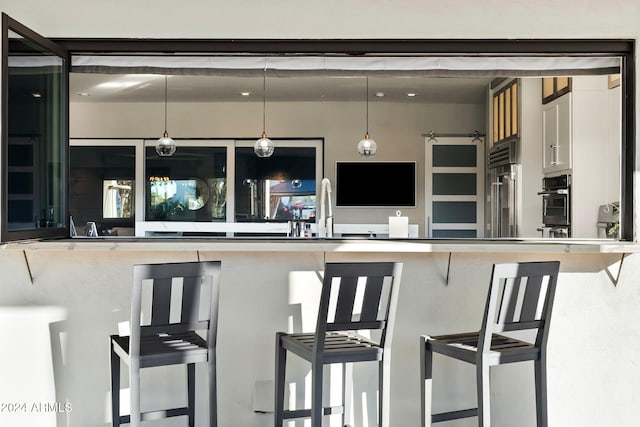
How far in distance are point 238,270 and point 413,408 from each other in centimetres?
115

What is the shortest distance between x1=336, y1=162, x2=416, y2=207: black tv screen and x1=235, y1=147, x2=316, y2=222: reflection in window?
15.0 inches

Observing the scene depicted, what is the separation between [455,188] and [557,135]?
2.75 metres

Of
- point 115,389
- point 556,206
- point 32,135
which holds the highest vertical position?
point 32,135

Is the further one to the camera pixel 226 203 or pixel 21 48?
pixel 226 203

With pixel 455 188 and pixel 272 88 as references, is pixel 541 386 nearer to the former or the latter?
pixel 272 88

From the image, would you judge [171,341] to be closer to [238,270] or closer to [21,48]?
[238,270]

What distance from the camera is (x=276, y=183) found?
8.71 m

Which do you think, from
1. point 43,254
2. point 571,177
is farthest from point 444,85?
point 43,254

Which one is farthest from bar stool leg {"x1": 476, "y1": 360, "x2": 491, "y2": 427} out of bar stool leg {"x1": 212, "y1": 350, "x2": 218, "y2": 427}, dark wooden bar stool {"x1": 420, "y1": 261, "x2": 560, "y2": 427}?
bar stool leg {"x1": 212, "y1": 350, "x2": 218, "y2": 427}

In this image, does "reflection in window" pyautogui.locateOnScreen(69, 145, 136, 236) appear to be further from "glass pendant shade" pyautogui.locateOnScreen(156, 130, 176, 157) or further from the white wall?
"glass pendant shade" pyautogui.locateOnScreen(156, 130, 176, 157)

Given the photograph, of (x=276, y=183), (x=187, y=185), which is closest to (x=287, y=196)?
(x=276, y=183)

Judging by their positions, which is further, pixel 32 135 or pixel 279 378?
pixel 32 135

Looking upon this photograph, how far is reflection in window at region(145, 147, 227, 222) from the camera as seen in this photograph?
8695 mm

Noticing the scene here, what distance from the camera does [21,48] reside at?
3.23 m
